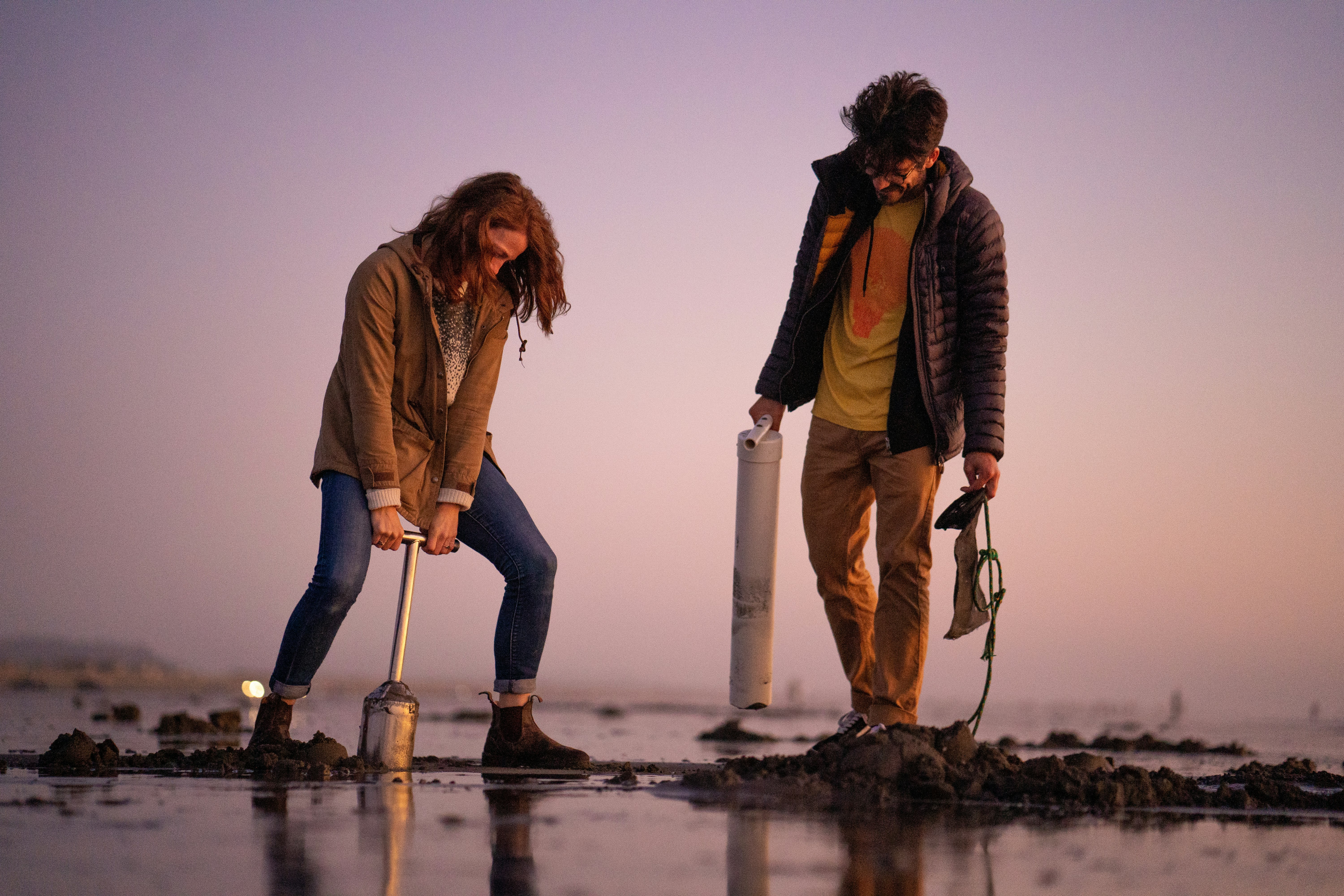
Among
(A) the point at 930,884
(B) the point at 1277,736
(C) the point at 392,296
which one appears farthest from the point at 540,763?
(B) the point at 1277,736

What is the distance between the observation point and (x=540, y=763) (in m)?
4.26

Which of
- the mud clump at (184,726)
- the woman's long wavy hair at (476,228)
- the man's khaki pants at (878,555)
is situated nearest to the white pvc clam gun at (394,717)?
the woman's long wavy hair at (476,228)

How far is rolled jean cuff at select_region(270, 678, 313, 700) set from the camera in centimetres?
400

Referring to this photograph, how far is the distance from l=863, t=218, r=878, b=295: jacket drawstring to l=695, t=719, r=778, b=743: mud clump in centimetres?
367

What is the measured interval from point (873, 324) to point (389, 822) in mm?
2590

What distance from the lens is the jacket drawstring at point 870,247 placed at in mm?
4445

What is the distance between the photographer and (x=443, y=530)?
4.21 meters

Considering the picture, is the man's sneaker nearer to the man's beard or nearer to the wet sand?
the wet sand

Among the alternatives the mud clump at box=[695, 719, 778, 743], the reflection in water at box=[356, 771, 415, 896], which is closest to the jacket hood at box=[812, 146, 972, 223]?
the reflection in water at box=[356, 771, 415, 896]

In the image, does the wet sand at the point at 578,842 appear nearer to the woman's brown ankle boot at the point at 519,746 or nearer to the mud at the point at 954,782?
the mud at the point at 954,782

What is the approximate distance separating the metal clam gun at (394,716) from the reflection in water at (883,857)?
169cm

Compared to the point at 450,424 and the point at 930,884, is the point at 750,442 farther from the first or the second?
the point at 930,884

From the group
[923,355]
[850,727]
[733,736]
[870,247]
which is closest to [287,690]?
[850,727]

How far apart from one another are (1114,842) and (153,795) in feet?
7.72
